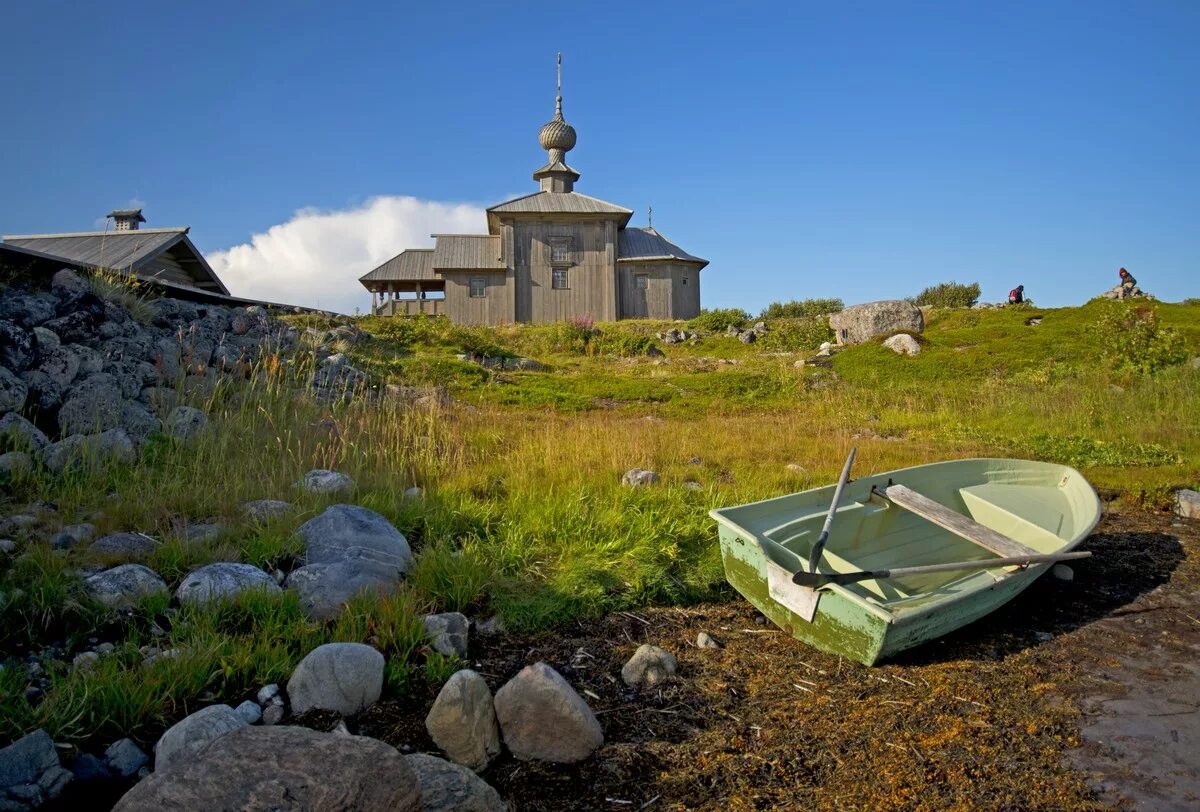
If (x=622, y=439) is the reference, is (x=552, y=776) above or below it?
below

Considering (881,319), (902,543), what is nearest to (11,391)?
(902,543)

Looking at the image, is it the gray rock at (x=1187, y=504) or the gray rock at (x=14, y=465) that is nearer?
the gray rock at (x=14, y=465)

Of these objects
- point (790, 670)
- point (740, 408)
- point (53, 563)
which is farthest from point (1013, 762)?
point (740, 408)

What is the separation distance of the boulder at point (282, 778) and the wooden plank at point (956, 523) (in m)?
4.46

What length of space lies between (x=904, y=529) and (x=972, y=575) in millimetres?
781

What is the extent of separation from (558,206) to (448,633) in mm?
32360

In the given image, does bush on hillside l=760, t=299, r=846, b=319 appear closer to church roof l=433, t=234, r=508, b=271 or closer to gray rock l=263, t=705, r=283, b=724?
church roof l=433, t=234, r=508, b=271

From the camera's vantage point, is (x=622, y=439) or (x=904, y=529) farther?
(x=622, y=439)

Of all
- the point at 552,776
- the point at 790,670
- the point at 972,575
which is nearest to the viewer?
the point at 552,776

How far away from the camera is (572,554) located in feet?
19.3

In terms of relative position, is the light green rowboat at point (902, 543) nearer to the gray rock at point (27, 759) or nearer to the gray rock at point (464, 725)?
the gray rock at point (464, 725)

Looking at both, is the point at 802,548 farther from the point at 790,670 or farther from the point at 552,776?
the point at 552,776

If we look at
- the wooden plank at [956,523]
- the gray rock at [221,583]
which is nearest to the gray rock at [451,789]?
the gray rock at [221,583]

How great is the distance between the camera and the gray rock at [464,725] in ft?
11.5
